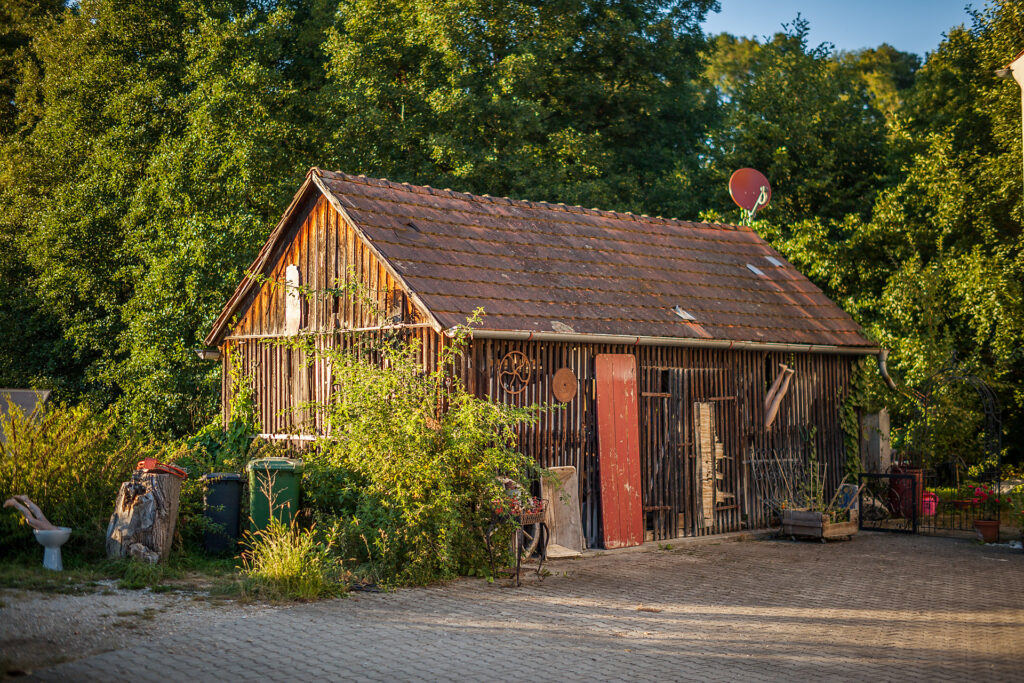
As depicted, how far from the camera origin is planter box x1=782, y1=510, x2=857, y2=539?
14992 millimetres

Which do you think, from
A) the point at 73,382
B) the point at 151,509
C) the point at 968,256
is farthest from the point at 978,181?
the point at 73,382

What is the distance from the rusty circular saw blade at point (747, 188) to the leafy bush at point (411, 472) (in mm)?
11673

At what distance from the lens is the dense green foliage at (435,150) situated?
22.4 meters

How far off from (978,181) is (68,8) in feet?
92.1

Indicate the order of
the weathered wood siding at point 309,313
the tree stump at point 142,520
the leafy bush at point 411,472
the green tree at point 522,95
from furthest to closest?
the green tree at point 522,95 < the weathered wood siding at point 309,313 < the leafy bush at point 411,472 < the tree stump at point 142,520

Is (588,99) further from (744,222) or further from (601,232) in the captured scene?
(601,232)

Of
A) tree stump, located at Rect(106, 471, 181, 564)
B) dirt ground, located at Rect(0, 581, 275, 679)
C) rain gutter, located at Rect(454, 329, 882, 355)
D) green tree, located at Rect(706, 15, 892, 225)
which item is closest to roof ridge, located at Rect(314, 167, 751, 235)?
rain gutter, located at Rect(454, 329, 882, 355)

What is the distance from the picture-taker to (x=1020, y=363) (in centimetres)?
2227

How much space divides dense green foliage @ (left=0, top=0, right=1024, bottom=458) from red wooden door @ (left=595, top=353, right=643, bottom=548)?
26.6 feet

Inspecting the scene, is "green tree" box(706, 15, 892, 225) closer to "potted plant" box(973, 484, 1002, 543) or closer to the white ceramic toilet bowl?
"potted plant" box(973, 484, 1002, 543)

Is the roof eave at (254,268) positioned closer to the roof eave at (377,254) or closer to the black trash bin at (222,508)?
the roof eave at (377,254)

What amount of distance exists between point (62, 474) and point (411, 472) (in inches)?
160

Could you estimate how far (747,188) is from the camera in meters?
22.1

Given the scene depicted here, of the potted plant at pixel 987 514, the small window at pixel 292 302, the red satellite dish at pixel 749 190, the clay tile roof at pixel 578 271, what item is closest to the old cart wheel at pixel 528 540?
the clay tile roof at pixel 578 271
